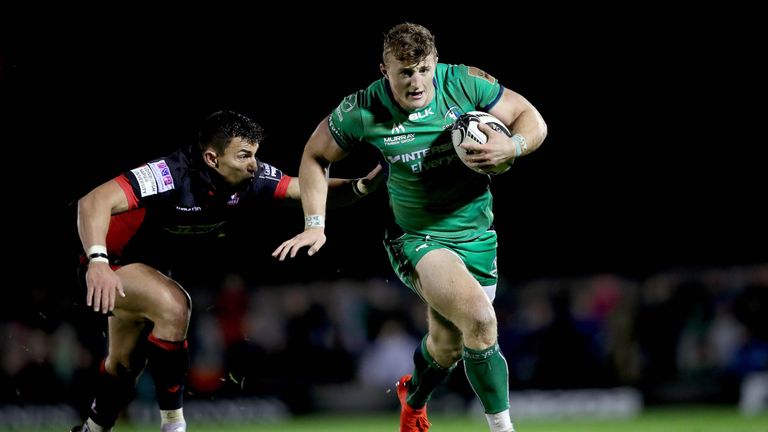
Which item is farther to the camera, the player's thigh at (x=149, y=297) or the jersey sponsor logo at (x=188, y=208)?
the jersey sponsor logo at (x=188, y=208)

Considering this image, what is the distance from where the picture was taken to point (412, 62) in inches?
222

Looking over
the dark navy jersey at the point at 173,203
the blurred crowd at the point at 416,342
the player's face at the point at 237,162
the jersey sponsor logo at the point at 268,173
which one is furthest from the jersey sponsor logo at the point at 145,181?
the blurred crowd at the point at 416,342

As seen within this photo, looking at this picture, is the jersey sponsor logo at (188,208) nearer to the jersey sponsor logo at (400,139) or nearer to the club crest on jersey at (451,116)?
the jersey sponsor logo at (400,139)

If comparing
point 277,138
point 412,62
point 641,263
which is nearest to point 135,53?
point 277,138

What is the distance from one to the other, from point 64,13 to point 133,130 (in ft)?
7.53

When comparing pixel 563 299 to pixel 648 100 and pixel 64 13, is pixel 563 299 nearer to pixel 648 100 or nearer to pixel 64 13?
pixel 648 100

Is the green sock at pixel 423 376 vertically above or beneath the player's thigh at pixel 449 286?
beneath

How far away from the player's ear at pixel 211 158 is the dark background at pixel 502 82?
8448mm

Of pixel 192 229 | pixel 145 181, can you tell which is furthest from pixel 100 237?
pixel 192 229

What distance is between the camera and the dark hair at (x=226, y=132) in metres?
6.52

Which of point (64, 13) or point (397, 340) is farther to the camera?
point (64, 13)

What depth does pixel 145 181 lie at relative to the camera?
636 centimetres

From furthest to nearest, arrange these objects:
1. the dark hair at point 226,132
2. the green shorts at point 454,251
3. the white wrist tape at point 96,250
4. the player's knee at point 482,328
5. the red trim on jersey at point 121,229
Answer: the red trim on jersey at point 121,229, the dark hair at point 226,132, the white wrist tape at point 96,250, the green shorts at point 454,251, the player's knee at point 482,328

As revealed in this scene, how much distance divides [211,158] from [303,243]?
121 cm
